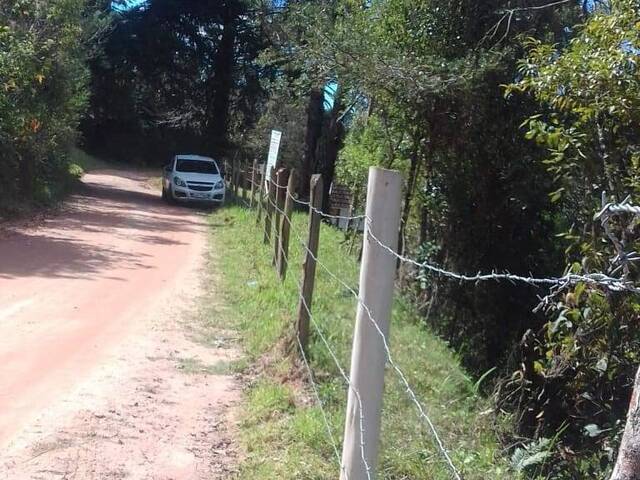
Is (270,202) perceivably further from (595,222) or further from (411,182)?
(595,222)

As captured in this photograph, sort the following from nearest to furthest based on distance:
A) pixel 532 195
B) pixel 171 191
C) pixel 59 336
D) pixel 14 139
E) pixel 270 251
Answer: pixel 59 336
pixel 532 195
pixel 270 251
pixel 14 139
pixel 171 191

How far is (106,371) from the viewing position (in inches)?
251

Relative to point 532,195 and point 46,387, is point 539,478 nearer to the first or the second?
point 46,387

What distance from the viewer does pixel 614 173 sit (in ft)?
19.3

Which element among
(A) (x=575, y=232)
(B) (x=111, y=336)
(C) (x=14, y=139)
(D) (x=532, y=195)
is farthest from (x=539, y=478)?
(C) (x=14, y=139)

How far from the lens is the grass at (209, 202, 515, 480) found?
4504 millimetres

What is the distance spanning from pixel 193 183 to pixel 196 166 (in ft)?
3.83

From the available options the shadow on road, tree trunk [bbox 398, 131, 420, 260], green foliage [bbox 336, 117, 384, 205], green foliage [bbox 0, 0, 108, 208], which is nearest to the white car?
the shadow on road

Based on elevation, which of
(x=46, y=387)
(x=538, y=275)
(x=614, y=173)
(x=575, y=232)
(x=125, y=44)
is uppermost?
(x=125, y=44)

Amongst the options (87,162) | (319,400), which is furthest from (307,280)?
(87,162)

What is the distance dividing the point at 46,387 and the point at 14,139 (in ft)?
39.4

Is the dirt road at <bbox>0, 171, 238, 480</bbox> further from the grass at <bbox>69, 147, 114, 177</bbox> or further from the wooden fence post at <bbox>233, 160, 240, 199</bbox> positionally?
the grass at <bbox>69, 147, 114, 177</bbox>

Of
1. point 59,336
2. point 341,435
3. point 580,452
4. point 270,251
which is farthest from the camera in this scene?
point 270,251

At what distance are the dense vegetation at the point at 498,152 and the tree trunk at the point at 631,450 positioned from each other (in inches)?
17.3
